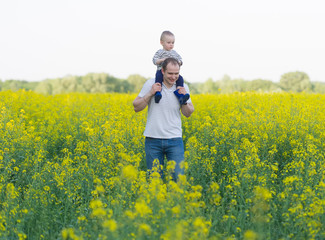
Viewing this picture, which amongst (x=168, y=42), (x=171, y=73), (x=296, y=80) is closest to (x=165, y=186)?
(x=171, y=73)

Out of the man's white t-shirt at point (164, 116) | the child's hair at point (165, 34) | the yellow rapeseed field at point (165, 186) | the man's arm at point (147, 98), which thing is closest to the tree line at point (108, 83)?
the yellow rapeseed field at point (165, 186)

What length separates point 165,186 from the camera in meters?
4.06

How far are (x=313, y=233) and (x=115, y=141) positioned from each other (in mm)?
3131

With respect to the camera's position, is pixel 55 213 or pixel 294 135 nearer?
pixel 55 213

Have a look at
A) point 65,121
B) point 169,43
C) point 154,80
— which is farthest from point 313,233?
point 65,121

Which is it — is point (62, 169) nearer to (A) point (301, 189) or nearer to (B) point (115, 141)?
(B) point (115, 141)

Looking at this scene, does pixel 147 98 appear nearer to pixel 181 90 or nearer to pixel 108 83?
pixel 181 90

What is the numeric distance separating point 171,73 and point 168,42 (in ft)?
4.99

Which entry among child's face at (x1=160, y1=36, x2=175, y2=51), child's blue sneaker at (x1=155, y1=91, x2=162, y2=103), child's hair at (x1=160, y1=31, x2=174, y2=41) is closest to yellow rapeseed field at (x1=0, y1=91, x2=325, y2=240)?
child's blue sneaker at (x1=155, y1=91, x2=162, y2=103)

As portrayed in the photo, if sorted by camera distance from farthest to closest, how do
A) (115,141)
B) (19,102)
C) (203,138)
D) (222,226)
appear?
1. (19,102)
2. (203,138)
3. (115,141)
4. (222,226)

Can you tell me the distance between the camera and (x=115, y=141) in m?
5.64

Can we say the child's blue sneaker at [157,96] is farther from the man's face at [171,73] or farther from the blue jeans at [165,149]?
Result: the blue jeans at [165,149]

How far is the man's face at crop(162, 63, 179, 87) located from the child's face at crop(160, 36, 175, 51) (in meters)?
1.37

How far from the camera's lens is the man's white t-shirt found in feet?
Answer: 15.1
